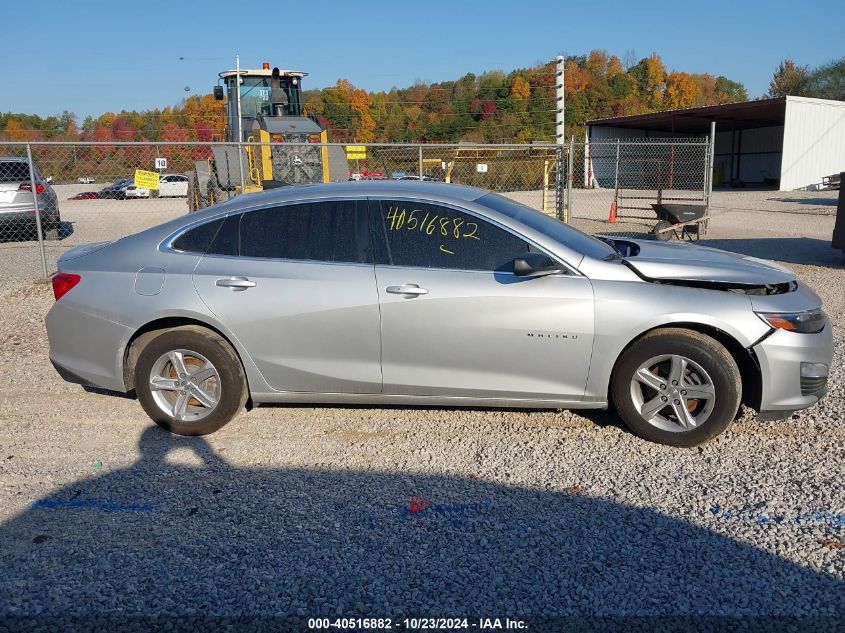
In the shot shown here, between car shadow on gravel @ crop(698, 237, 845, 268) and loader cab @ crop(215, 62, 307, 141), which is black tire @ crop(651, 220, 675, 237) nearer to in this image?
car shadow on gravel @ crop(698, 237, 845, 268)

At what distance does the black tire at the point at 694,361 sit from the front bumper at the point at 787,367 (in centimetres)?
18

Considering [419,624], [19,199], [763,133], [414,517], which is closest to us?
[419,624]

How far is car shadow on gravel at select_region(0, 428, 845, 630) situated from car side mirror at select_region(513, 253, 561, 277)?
128cm

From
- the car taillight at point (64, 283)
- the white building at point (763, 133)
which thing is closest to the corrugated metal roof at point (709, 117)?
the white building at point (763, 133)

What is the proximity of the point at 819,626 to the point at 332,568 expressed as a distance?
2.00 metres

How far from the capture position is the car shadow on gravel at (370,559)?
9.52ft

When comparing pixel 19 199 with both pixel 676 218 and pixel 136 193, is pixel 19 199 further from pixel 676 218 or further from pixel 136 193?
pixel 676 218

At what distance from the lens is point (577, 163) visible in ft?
134

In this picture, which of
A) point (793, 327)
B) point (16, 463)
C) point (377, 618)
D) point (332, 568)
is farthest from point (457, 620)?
point (16, 463)

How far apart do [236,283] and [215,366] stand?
570mm

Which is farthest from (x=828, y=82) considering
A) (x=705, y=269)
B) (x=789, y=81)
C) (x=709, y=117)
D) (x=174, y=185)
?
(x=705, y=269)

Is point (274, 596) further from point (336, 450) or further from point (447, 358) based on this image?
point (447, 358)

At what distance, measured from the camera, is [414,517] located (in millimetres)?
3664

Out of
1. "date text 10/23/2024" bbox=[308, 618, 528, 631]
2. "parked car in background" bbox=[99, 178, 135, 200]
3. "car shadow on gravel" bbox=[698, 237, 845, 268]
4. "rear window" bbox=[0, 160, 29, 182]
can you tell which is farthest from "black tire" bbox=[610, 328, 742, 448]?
"parked car in background" bbox=[99, 178, 135, 200]
